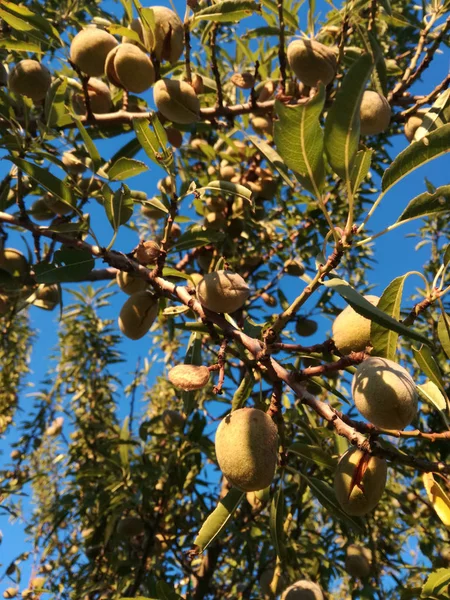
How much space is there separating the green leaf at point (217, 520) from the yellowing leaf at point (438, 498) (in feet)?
1.65

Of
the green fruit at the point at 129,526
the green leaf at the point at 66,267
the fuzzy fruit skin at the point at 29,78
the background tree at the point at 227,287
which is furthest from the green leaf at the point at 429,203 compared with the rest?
the green fruit at the point at 129,526

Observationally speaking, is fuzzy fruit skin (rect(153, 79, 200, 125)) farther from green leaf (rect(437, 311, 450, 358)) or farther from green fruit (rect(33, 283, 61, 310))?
green leaf (rect(437, 311, 450, 358))

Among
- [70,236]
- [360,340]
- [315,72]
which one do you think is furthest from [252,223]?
[360,340]

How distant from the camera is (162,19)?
1853mm

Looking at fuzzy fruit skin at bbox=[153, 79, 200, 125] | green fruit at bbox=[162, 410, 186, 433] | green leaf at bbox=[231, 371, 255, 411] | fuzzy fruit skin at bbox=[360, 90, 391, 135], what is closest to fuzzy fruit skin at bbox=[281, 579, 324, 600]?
green leaf at bbox=[231, 371, 255, 411]

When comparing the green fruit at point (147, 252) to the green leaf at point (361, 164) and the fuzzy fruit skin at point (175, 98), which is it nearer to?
the fuzzy fruit skin at point (175, 98)

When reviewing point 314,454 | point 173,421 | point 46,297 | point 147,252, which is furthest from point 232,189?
point 173,421

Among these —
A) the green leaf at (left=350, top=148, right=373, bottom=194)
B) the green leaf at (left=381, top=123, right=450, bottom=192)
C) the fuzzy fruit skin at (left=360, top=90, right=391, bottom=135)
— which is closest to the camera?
the green leaf at (left=381, top=123, right=450, bottom=192)

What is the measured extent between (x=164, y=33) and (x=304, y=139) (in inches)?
44.7

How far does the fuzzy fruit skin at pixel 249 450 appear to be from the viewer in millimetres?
1170

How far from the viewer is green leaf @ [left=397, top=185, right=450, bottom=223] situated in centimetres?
108

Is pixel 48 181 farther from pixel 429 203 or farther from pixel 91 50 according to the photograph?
pixel 429 203

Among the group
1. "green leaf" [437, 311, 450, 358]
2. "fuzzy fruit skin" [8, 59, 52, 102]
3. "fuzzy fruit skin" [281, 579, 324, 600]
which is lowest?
"fuzzy fruit skin" [281, 579, 324, 600]

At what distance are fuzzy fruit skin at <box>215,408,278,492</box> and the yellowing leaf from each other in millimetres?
372
